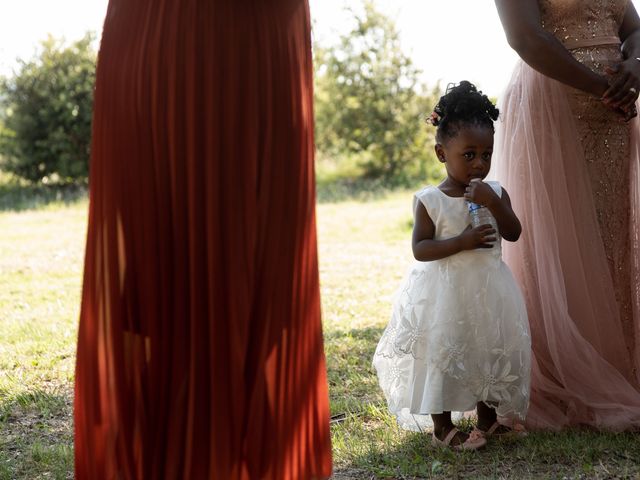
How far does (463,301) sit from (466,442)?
53 cm

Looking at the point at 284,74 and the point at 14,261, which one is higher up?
the point at 284,74

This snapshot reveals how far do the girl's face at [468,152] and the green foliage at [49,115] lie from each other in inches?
545

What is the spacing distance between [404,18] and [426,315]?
15.3 m

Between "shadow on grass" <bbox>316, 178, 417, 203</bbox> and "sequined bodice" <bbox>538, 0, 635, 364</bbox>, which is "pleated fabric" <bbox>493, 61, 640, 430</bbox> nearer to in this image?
"sequined bodice" <bbox>538, 0, 635, 364</bbox>

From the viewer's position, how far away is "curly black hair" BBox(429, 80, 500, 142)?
3.23m

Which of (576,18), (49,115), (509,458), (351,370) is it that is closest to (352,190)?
(49,115)

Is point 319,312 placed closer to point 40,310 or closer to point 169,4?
point 169,4

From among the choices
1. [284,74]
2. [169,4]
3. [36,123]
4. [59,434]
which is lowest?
[59,434]

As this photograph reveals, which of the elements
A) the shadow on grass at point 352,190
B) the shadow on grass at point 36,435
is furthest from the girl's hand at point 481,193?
the shadow on grass at point 352,190

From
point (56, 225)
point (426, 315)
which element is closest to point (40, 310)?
point (426, 315)

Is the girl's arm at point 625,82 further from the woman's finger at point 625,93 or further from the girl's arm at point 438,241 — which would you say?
the girl's arm at point 438,241

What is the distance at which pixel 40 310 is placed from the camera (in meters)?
6.43

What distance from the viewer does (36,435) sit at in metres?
3.67

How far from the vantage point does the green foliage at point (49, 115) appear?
53.2ft
